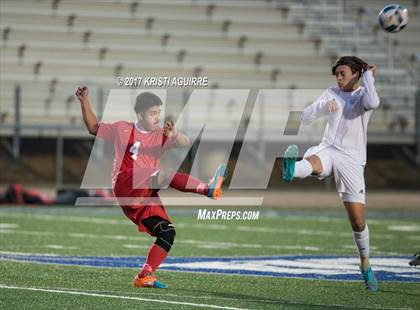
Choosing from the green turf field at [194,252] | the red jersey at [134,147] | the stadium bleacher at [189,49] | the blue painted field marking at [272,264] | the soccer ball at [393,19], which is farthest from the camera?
the stadium bleacher at [189,49]

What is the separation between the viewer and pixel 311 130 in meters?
21.1

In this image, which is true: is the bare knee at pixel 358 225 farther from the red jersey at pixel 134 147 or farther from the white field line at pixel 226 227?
the white field line at pixel 226 227

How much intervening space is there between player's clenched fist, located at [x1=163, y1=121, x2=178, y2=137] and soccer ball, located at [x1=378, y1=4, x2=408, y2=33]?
78.9 inches

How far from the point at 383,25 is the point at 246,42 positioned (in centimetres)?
1511

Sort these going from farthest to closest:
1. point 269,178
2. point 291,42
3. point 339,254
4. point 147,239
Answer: point 291,42 → point 269,178 → point 147,239 → point 339,254

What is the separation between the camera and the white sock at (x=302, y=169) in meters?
7.93

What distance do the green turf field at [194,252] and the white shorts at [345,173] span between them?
0.73m

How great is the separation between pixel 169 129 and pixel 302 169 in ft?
3.40

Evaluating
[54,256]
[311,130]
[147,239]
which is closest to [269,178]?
[311,130]

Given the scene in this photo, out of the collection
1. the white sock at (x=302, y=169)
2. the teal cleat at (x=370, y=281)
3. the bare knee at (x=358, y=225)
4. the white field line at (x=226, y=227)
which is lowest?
the white field line at (x=226, y=227)

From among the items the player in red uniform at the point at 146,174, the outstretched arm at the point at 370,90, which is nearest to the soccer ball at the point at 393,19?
the outstretched arm at the point at 370,90

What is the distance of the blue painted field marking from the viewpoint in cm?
921

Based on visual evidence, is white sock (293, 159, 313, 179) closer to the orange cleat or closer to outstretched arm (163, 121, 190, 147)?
outstretched arm (163, 121, 190, 147)

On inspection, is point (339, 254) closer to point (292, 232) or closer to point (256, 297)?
point (292, 232)
